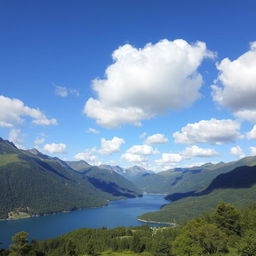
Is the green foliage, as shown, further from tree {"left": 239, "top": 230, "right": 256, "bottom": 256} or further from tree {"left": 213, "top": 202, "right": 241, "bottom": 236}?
tree {"left": 213, "top": 202, "right": 241, "bottom": 236}

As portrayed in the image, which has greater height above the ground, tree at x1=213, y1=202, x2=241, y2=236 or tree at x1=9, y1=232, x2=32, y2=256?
tree at x1=9, y1=232, x2=32, y2=256

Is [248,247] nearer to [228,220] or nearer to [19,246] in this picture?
[228,220]

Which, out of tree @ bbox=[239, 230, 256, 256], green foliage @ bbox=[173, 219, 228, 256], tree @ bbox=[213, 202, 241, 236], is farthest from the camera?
tree @ bbox=[213, 202, 241, 236]

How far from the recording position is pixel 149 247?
195 metres

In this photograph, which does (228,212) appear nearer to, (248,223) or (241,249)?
(248,223)

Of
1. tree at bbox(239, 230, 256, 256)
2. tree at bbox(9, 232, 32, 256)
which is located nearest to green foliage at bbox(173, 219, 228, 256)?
tree at bbox(239, 230, 256, 256)

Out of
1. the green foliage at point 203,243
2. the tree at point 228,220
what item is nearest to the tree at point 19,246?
the green foliage at point 203,243

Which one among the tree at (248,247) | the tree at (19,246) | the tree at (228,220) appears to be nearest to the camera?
the tree at (19,246)

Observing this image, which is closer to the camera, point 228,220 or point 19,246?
point 19,246

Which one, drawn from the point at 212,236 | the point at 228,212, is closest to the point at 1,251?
the point at 212,236

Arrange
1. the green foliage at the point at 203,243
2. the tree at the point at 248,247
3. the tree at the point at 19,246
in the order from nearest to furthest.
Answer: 1. the tree at the point at 19,246
2. the tree at the point at 248,247
3. the green foliage at the point at 203,243

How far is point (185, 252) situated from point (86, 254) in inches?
2543

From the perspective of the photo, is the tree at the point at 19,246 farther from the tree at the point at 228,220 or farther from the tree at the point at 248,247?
the tree at the point at 228,220

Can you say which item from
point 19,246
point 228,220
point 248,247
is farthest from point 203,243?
point 19,246
